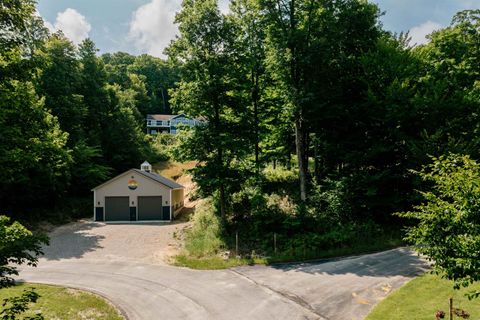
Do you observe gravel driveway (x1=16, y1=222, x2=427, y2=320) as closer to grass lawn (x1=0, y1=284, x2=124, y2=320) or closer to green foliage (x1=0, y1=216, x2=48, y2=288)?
A: grass lawn (x1=0, y1=284, x2=124, y2=320)

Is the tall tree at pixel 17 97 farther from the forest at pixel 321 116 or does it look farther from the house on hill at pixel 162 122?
the house on hill at pixel 162 122

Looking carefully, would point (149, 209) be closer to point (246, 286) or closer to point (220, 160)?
point (220, 160)

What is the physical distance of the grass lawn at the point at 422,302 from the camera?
32.8ft

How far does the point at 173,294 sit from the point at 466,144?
1682 centimetres

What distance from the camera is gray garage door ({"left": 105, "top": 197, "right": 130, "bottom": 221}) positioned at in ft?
102

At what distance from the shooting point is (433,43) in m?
27.1

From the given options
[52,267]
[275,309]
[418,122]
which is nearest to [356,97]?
[418,122]

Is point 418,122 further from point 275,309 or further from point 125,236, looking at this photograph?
point 125,236

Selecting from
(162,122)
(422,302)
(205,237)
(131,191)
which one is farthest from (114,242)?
(162,122)

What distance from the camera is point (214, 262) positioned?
669 inches

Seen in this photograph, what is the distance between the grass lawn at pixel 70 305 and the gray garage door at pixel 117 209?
17.0m

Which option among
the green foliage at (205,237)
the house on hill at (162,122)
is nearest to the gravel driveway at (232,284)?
the green foliage at (205,237)

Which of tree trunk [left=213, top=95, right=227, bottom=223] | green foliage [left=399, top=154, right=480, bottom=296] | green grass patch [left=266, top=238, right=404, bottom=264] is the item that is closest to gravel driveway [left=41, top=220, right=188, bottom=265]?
tree trunk [left=213, top=95, right=227, bottom=223]

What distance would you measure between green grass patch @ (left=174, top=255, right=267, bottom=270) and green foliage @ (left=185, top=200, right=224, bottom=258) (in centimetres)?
81
